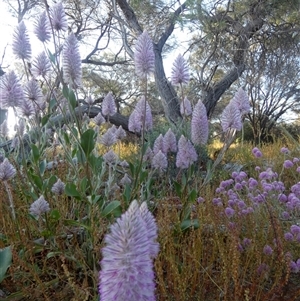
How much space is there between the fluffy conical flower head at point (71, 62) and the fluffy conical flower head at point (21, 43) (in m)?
0.19

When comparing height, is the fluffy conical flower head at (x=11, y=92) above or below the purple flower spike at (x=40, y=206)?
above

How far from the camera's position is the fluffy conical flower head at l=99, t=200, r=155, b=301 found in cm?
44

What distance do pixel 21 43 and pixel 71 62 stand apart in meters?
0.26


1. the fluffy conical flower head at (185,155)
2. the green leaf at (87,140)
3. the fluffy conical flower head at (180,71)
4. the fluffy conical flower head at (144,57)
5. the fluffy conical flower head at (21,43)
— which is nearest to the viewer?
the green leaf at (87,140)

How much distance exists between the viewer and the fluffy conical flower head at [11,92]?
1.45 metres

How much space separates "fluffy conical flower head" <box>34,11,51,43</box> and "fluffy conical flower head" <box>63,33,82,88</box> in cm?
21

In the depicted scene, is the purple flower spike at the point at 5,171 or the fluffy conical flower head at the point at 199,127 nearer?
the purple flower spike at the point at 5,171

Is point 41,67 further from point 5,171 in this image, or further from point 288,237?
point 288,237

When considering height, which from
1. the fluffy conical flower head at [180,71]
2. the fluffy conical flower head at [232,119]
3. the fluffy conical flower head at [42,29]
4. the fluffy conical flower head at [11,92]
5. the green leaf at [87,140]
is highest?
the fluffy conical flower head at [42,29]

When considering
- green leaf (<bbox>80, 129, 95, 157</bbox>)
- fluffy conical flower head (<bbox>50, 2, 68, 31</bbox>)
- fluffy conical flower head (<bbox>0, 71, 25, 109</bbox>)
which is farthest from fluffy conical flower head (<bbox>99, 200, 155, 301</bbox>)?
fluffy conical flower head (<bbox>50, 2, 68, 31</bbox>)

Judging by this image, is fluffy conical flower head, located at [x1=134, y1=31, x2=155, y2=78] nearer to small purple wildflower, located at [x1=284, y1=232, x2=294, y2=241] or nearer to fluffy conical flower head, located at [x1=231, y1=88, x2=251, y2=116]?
fluffy conical flower head, located at [x1=231, y1=88, x2=251, y2=116]

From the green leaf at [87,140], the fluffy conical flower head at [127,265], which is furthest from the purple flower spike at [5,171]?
the fluffy conical flower head at [127,265]

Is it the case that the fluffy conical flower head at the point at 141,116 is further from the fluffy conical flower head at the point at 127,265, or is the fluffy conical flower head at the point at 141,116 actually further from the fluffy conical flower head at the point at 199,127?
the fluffy conical flower head at the point at 127,265

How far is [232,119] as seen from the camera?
157 cm
